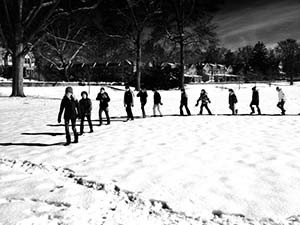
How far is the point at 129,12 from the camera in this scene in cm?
3142

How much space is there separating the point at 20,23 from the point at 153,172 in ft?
70.4

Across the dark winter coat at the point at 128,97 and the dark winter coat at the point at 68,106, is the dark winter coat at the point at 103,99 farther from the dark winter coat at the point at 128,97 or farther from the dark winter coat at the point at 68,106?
the dark winter coat at the point at 68,106

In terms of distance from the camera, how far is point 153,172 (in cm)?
593

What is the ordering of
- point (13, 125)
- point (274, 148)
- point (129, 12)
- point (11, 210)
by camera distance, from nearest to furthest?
point (11, 210) → point (274, 148) → point (13, 125) → point (129, 12)

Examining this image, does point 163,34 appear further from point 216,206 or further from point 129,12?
point 216,206

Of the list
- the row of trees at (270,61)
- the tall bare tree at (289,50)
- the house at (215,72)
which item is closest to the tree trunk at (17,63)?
the row of trees at (270,61)

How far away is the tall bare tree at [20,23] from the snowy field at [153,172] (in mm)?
13941

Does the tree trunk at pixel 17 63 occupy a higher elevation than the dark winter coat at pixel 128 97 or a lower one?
higher

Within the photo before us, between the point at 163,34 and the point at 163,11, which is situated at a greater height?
the point at 163,11

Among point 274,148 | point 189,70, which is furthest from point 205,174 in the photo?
point 189,70

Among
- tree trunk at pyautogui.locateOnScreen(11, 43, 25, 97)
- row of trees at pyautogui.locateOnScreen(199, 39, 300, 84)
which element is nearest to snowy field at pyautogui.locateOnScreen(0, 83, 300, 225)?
tree trunk at pyautogui.locateOnScreen(11, 43, 25, 97)

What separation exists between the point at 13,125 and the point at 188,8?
24.5m

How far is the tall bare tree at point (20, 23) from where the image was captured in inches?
894

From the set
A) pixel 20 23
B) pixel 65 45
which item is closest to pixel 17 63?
pixel 20 23
